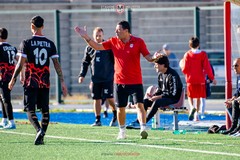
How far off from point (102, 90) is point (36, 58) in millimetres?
5076

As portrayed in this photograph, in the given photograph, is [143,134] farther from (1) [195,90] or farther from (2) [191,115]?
(1) [195,90]

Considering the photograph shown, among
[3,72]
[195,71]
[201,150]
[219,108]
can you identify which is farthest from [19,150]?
[219,108]

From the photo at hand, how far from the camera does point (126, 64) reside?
52.3ft

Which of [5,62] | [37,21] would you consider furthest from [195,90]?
[37,21]

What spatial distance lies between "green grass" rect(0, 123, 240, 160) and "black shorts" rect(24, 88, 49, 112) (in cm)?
59

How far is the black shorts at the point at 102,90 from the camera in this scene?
20.3 metres

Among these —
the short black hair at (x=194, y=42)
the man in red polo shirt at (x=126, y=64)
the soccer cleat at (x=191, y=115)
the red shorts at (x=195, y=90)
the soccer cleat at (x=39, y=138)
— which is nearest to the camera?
the soccer cleat at (x=39, y=138)

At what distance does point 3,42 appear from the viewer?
19.0 m

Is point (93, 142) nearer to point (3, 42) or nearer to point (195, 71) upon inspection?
point (3, 42)

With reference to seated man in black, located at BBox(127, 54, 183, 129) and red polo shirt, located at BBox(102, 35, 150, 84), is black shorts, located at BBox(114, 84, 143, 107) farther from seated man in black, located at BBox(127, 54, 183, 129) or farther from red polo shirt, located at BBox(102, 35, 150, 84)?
seated man in black, located at BBox(127, 54, 183, 129)

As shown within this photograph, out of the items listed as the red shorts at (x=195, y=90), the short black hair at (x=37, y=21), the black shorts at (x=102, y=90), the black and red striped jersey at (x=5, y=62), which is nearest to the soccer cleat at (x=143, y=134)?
the short black hair at (x=37, y=21)

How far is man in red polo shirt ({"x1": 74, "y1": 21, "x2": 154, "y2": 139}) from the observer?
1589 cm

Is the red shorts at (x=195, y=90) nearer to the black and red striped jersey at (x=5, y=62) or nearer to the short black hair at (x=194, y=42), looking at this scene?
the short black hair at (x=194, y=42)

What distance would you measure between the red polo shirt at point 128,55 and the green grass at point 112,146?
1.06 meters
